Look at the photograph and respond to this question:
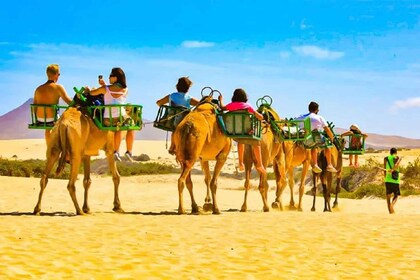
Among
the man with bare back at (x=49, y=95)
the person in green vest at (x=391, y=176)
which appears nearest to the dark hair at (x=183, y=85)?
the man with bare back at (x=49, y=95)

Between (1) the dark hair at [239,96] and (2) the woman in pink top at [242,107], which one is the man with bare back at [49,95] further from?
(1) the dark hair at [239,96]

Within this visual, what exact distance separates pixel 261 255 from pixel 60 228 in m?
3.40

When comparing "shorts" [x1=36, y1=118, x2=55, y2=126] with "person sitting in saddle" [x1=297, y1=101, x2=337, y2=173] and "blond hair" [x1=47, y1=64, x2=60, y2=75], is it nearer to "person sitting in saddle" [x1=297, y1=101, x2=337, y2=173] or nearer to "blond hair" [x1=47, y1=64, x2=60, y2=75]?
"blond hair" [x1=47, y1=64, x2=60, y2=75]

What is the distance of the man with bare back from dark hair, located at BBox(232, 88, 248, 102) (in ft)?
11.6

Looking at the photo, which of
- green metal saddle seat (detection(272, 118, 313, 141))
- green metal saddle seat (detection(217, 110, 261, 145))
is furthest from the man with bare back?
green metal saddle seat (detection(272, 118, 313, 141))

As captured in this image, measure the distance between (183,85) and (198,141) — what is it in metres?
1.46

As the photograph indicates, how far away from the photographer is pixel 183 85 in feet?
46.7

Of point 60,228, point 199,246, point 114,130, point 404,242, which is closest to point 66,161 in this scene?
point 114,130

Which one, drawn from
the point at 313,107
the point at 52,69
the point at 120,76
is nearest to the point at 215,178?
the point at 120,76

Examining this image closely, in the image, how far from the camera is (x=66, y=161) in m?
12.8

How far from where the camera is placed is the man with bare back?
1328 centimetres

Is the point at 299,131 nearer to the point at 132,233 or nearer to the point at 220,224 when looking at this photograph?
the point at 220,224

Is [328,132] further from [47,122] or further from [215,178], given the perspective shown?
[47,122]

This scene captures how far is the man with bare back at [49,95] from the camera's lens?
523 inches
